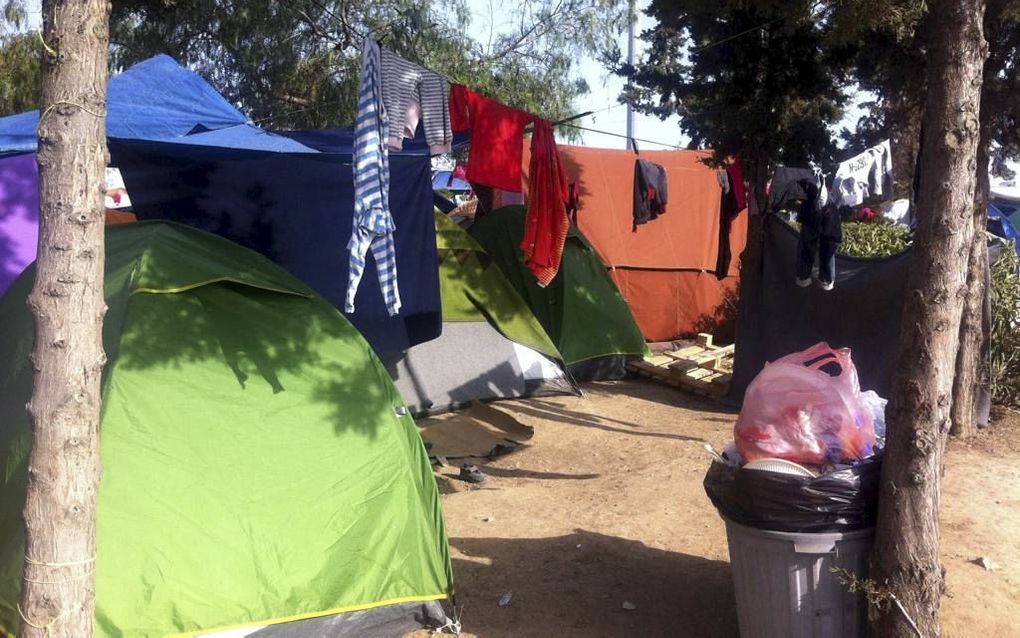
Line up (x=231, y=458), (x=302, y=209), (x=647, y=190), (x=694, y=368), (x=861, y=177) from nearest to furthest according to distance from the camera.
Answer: (x=231, y=458), (x=302, y=209), (x=861, y=177), (x=647, y=190), (x=694, y=368)

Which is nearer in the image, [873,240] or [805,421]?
[805,421]

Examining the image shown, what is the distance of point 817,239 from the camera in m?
7.59

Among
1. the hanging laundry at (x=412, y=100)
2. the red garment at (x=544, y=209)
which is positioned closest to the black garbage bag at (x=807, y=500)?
the hanging laundry at (x=412, y=100)

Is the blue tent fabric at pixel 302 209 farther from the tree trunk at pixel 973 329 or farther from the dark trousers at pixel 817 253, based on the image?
the tree trunk at pixel 973 329

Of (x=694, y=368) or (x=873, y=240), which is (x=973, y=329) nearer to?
(x=694, y=368)

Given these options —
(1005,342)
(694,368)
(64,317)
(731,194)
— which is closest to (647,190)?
(731,194)

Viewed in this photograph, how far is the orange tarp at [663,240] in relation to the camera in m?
11.2

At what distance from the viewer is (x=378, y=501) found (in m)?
4.41

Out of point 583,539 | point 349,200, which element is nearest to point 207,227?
point 349,200

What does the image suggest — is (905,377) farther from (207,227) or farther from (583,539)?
(207,227)

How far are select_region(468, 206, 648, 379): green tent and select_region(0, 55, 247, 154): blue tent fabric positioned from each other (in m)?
3.94

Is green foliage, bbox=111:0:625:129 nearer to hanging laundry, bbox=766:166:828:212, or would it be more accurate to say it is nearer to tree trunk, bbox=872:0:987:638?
hanging laundry, bbox=766:166:828:212

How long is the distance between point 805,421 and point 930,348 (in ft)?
1.83

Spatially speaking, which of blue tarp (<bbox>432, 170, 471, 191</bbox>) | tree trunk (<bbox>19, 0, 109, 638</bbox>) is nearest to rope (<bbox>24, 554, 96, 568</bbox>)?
tree trunk (<bbox>19, 0, 109, 638</bbox>)
